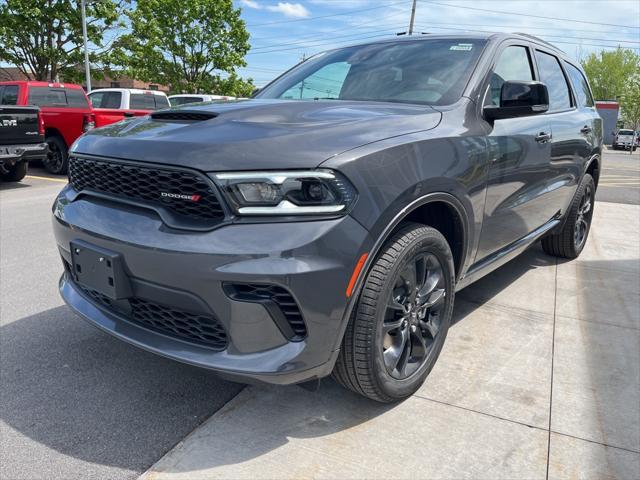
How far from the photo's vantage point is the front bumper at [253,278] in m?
1.78

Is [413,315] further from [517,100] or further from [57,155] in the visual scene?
[57,155]

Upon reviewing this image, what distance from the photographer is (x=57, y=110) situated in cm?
1020

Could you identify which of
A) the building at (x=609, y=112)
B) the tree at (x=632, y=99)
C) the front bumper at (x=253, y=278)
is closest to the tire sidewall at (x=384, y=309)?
the front bumper at (x=253, y=278)

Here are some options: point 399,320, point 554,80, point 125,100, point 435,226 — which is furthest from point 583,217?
point 125,100

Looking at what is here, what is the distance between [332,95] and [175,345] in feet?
6.01

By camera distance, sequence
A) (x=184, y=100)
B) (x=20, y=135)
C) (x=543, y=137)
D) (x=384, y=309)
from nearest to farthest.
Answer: (x=384, y=309) → (x=543, y=137) → (x=20, y=135) → (x=184, y=100)

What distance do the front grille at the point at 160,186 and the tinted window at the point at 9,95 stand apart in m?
9.42

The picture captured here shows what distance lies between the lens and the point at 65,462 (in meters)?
2.01

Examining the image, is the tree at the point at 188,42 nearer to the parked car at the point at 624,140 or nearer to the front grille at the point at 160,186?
the front grille at the point at 160,186

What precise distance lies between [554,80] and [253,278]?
3.35m

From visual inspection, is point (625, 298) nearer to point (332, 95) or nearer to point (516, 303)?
point (516, 303)

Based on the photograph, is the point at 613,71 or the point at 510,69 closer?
the point at 510,69

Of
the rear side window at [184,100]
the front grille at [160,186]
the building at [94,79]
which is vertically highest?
the building at [94,79]

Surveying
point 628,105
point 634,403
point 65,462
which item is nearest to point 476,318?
point 634,403
